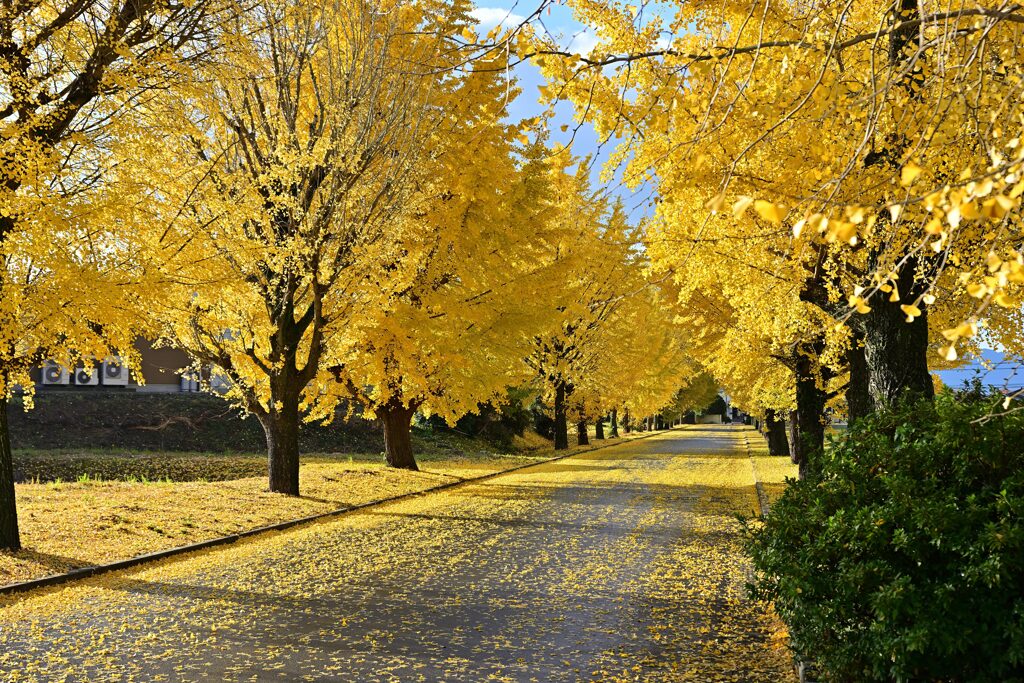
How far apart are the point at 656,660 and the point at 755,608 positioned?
7.55ft

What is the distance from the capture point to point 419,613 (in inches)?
309

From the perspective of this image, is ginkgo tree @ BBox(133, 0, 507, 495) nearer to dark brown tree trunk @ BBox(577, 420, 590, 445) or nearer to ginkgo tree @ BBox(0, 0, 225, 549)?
ginkgo tree @ BBox(0, 0, 225, 549)

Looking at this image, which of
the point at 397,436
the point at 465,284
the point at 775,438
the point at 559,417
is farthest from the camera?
the point at 559,417

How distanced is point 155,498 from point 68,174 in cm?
676

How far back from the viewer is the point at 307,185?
16016 mm

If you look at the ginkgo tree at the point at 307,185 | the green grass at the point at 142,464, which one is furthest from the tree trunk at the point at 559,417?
the ginkgo tree at the point at 307,185

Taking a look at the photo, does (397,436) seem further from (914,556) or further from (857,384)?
(914,556)

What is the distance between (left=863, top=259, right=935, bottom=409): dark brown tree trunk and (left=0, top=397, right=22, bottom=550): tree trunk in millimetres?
10865

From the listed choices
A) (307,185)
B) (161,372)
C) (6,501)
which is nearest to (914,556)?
(6,501)

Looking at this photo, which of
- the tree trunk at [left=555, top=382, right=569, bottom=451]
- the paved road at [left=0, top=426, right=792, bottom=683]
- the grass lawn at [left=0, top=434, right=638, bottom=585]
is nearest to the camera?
the paved road at [left=0, top=426, right=792, bottom=683]

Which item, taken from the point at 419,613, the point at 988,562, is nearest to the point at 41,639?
the point at 419,613

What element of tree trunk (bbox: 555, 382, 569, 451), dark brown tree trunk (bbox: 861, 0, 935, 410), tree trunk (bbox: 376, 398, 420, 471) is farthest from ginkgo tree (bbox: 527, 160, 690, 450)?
dark brown tree trunk (bbox: 861, 0, 935, 410)

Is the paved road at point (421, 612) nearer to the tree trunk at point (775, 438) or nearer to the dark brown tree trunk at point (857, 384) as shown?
the dark brown tree trunk at point (857, 384)

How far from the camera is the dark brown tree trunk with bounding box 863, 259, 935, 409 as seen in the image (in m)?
9.84
